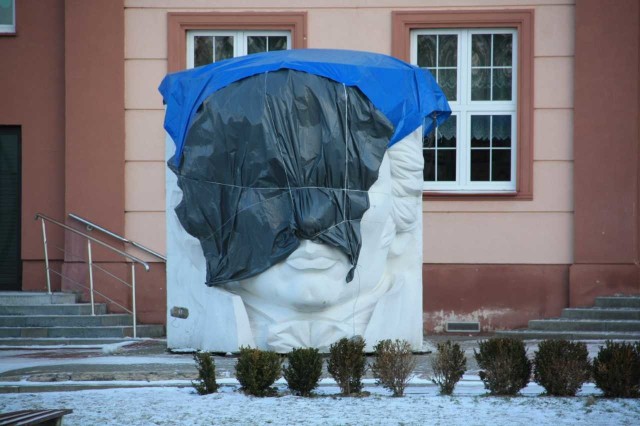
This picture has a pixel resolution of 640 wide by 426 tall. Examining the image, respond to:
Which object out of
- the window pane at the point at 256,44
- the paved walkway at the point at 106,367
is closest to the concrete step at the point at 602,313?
the paved walkway at the point at 106,367

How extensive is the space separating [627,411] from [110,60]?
9398 millimetres

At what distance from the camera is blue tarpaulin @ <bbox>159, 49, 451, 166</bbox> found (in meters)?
12.4

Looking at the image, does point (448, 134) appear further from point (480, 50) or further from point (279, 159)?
point (279, 159)

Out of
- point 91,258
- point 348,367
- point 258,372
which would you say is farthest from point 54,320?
point 348,367

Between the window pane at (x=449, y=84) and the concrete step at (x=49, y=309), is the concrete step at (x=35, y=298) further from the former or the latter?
the window pane at (x=449, y=84)

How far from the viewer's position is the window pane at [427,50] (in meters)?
16.6

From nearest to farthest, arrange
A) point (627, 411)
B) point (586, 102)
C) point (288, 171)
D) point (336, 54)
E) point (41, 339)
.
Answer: point (627, 411)
point (288, 171)
point (336, 54)
point (41, 339)
point (586, 102)

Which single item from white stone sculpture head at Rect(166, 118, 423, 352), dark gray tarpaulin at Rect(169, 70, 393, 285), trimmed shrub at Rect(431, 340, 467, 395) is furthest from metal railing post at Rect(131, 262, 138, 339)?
trimmed shrub at Rect(431, 340, 467, 395)

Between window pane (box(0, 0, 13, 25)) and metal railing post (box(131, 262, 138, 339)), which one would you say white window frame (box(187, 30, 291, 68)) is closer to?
window pane (box(0, 0, 13, 25))

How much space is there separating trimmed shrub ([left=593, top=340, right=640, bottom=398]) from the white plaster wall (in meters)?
6.39

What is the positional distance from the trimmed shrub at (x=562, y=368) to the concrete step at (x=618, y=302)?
5.86 metres

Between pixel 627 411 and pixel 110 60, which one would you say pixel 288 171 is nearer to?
pixel 627 411

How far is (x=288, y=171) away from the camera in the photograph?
39.6 ft

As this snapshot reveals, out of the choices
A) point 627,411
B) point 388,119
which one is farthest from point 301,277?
point 627,411
